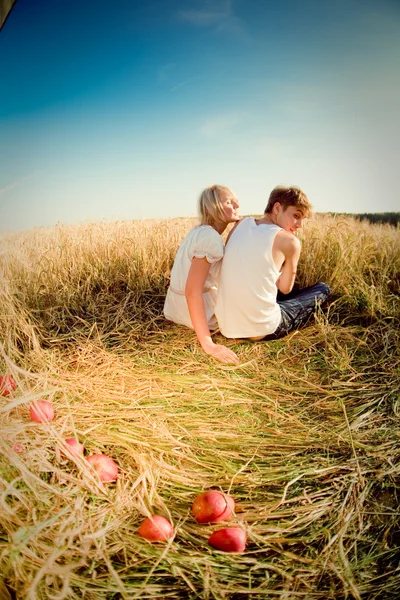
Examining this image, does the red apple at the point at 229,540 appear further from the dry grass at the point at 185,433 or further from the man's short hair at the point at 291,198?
the man's short hair at the point at 291,198

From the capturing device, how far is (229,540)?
3.42ft

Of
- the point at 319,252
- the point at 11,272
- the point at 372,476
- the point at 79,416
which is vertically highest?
the point at 11,272

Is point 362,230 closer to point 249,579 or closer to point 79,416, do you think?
point 79,416

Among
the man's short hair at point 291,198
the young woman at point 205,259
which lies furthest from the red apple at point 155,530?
the man's short hair at point 291,198

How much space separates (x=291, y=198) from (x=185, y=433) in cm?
149

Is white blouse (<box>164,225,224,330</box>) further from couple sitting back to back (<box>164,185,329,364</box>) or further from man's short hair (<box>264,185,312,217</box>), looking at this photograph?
man's short hair (<box>264,185,312,217</box>)

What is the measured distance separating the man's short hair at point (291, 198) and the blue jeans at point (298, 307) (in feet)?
1.92

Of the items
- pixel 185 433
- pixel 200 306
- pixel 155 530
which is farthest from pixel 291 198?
pixel 155 530

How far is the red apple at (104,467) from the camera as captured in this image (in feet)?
4.13

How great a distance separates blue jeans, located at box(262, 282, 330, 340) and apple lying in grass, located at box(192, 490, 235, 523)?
1.48 m

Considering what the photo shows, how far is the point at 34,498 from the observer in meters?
1.08

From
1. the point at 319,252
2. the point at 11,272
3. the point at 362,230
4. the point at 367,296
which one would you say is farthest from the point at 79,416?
the point at 362,230

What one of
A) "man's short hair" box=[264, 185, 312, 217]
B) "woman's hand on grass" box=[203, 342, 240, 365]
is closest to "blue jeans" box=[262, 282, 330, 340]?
"woman's hand on grass" box=[203, 342, 240, 365]

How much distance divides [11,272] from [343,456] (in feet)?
7.60
